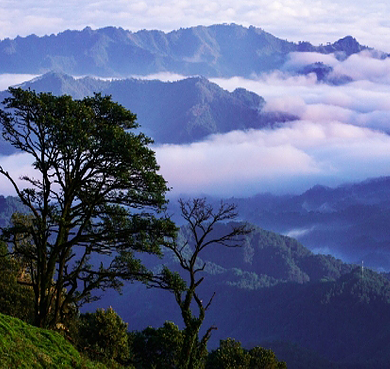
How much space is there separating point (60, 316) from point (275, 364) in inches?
1386

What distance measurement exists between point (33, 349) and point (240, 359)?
4061 cm

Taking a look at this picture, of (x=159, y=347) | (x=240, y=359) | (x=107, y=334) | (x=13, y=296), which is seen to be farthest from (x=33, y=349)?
(x=240, y=359)

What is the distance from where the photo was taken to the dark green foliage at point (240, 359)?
6284cm

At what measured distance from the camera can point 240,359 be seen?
64.4 meters

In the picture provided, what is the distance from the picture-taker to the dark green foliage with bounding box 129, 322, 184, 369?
53094 mm

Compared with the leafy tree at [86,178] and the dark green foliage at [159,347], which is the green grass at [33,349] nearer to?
the leafy tree at [86,178]

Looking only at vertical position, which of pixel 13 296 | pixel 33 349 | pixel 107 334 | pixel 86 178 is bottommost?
pixel 33 349

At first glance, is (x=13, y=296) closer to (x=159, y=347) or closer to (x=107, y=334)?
(x=107, y=334)

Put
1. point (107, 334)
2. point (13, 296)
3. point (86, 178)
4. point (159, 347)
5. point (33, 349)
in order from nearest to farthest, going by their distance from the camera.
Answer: point (33, 349), point (86, 178), point (13, 296), point (107, 334), point (159, 347)

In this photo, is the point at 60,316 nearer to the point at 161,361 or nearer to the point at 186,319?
the point at 186,319

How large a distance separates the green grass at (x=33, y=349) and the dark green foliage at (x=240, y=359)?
1297 inches

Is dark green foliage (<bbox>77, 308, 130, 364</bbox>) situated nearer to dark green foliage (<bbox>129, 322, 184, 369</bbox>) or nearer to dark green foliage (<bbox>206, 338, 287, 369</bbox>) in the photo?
dark green foliage (<bbox>129, 322, 184, 369</bbox>)

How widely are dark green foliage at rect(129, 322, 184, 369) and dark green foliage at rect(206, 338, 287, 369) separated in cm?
565

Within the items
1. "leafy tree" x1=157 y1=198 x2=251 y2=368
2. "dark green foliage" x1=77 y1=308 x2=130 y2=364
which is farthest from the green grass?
"dark green foliage" x1=77 y1=308 x2=130 y2=364
